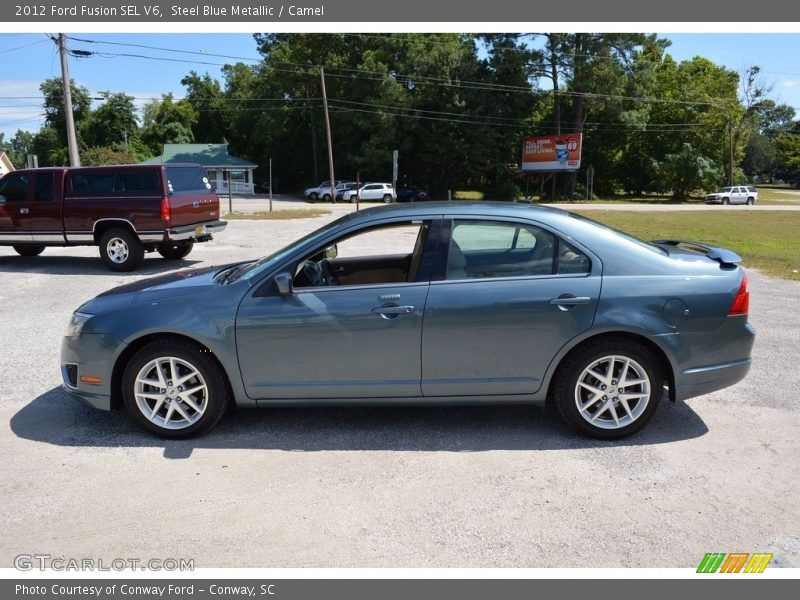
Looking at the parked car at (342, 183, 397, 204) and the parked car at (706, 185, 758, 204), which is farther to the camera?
the parked car at (706, 185, 758, 204)

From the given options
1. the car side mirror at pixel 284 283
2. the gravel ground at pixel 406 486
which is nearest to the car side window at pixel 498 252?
the car side mirror at pixel 284 283

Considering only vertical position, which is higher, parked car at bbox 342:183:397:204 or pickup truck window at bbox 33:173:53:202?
pickup truck window at bbox 33:173:53:202

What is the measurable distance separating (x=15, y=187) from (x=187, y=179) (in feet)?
10.7

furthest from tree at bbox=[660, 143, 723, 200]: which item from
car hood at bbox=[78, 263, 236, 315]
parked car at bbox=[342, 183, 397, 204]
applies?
car hood at bbox=[78, 263, 236, 315]

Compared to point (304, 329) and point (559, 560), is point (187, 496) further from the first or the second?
point (559, 560)

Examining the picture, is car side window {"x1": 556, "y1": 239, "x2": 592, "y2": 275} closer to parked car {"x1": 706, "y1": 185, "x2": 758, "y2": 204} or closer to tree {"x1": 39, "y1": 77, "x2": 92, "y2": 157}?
parked car {"x1": 706, "y1": 185, "x2": 758, "y2": 204}

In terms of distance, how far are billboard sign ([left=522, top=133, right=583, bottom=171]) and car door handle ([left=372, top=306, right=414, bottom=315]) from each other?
51.3 metres

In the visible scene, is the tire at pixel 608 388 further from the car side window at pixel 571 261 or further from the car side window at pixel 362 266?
the car side window at pixel 362 266

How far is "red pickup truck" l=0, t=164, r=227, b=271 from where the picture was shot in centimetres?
1180

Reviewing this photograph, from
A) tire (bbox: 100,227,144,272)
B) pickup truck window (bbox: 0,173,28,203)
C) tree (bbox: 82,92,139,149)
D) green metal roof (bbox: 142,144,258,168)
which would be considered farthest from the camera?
tree (bbox: 82,92,139,149)

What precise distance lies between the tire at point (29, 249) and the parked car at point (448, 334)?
35.3ft

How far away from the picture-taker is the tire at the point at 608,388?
167 inches

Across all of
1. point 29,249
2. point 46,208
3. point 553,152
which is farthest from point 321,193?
point 46,208

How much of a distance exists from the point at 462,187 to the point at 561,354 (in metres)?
55.8
